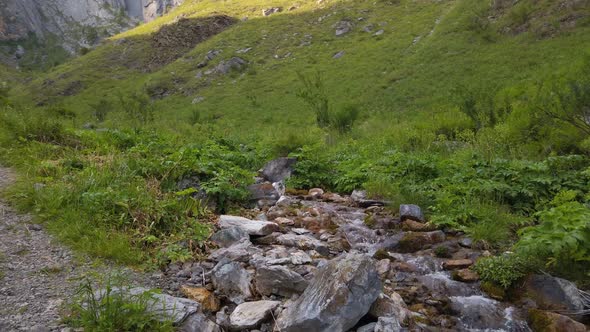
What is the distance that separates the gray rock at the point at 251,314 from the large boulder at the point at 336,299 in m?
0.14

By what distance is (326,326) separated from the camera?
312cm

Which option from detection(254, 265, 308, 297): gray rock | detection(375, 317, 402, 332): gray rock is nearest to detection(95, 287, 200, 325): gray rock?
detection(254, 265, 308, 297): gray rock

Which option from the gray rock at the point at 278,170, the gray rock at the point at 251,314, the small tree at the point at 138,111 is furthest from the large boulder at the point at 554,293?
the small tree at the point at 138,111

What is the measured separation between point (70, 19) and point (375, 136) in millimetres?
168462

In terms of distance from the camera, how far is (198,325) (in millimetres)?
3172

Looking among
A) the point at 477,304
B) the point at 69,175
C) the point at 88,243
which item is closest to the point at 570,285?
the point at 477,304

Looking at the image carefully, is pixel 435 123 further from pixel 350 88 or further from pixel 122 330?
pixel 350 88

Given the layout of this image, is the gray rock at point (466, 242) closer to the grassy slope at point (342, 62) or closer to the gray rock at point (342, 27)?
the grassy slope at point (342, 62)

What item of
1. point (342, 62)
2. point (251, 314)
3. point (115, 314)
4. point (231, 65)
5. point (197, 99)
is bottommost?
point (342, 62)

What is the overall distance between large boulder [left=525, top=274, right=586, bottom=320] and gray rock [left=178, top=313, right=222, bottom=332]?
305 cm

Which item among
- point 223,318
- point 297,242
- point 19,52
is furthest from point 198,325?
point 19,52

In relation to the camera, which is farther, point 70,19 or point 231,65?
point 70,19

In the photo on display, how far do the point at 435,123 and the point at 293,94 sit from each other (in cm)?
2298

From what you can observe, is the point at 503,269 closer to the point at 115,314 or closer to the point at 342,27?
the point at 115,314
